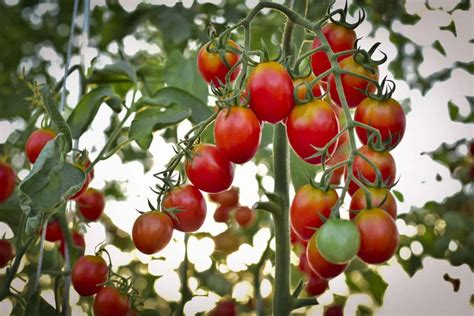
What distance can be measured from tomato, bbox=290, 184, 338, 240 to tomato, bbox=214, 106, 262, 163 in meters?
0.06

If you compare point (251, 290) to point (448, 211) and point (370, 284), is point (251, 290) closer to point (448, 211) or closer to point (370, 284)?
point (370, 284)

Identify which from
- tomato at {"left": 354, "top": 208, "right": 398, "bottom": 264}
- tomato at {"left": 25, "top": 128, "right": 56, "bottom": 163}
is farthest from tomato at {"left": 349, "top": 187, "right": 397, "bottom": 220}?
tomato at {"left": 25, "top": 128, "right": 56, "bottom": 163}

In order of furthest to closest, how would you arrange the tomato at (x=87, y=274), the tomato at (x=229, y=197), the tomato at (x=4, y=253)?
the tomato at (x=229, y=197), the tomato at (x=4, y=253), the tomato at (x=87, y=274)

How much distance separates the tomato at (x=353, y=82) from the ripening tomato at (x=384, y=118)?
0.02m

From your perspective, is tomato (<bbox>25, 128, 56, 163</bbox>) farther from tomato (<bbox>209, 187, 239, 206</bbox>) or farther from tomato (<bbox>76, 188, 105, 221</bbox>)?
tomato (<bbox>209, 187, 239, 206</bbox>)

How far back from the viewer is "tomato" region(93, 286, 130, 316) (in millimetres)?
853

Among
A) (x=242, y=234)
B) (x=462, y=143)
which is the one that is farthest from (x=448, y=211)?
(x=242, y=234)

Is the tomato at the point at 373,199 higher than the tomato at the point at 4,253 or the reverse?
higher

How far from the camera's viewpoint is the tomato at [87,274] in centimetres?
86

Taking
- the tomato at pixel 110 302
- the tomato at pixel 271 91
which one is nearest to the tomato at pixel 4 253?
the tomato at pixel 110 302

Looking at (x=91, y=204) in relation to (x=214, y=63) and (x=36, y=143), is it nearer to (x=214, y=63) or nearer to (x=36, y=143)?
(x=36, y=143)

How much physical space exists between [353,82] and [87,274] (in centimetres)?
49

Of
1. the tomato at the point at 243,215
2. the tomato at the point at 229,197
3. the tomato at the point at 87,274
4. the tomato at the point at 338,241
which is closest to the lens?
the tomato at the point at 338,241

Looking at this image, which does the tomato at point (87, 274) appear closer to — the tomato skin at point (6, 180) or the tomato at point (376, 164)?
the tomato skin at point (6, 180)
